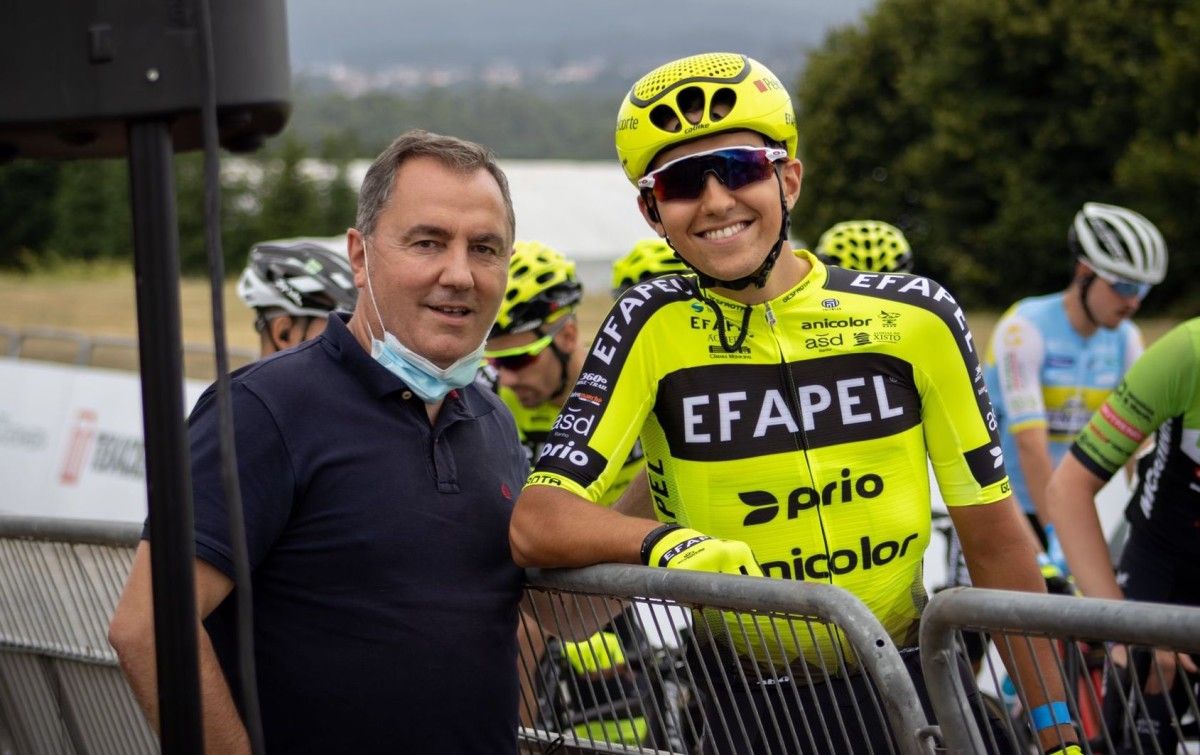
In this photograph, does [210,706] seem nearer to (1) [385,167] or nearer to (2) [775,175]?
(1) [385,167]

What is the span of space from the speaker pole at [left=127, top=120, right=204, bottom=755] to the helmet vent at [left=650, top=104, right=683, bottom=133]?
62.3 inches

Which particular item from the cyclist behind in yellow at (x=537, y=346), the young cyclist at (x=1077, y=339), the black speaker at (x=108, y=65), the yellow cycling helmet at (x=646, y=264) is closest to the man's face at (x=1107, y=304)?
the young cyclist at (x=1077, y=339)

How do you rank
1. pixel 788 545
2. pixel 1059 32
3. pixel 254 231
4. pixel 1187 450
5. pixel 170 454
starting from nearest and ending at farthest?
pixel 170 454 → pixel 788 545 → pixel 1187 450 → pixel 1059 32 → pixel 254 231

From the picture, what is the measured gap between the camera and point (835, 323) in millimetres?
3422

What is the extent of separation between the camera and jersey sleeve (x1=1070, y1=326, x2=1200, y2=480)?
14.8 ft

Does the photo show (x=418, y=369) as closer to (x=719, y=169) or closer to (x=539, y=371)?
(x=719, y=169)

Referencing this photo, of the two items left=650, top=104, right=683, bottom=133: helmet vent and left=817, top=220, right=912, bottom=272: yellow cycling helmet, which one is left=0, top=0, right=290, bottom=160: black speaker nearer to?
left=650, top=104, right=683, bottom=133: helmet vent

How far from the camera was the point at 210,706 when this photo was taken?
10.0 feet

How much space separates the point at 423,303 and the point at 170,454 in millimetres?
1429

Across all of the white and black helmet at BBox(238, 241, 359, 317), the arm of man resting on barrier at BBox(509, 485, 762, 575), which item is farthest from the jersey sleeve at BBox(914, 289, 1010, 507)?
the white and black helmet at BBox(238, 241, 359, 317)

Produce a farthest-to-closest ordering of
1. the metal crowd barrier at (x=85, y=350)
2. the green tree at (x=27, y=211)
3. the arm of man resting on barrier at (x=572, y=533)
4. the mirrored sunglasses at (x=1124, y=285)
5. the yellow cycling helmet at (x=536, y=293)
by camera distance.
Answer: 1. the green tree at (x=27, y=211)
2. the metal crowd barrier at (x=85, y=350)
3. the mirrored sunglasses at (x=1124, y=285)
4. the yellow cycling helmet at (x=536, y=293)
5. the arm of man resting on barrier at (x=572, y=533)

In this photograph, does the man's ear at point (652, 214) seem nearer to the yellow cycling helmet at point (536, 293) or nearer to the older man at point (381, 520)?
the older man at point (381, 520)

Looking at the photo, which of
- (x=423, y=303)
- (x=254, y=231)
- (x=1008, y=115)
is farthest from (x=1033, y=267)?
(x=423, y=303)

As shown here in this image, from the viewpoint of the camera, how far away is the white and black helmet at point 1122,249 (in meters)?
7.76
